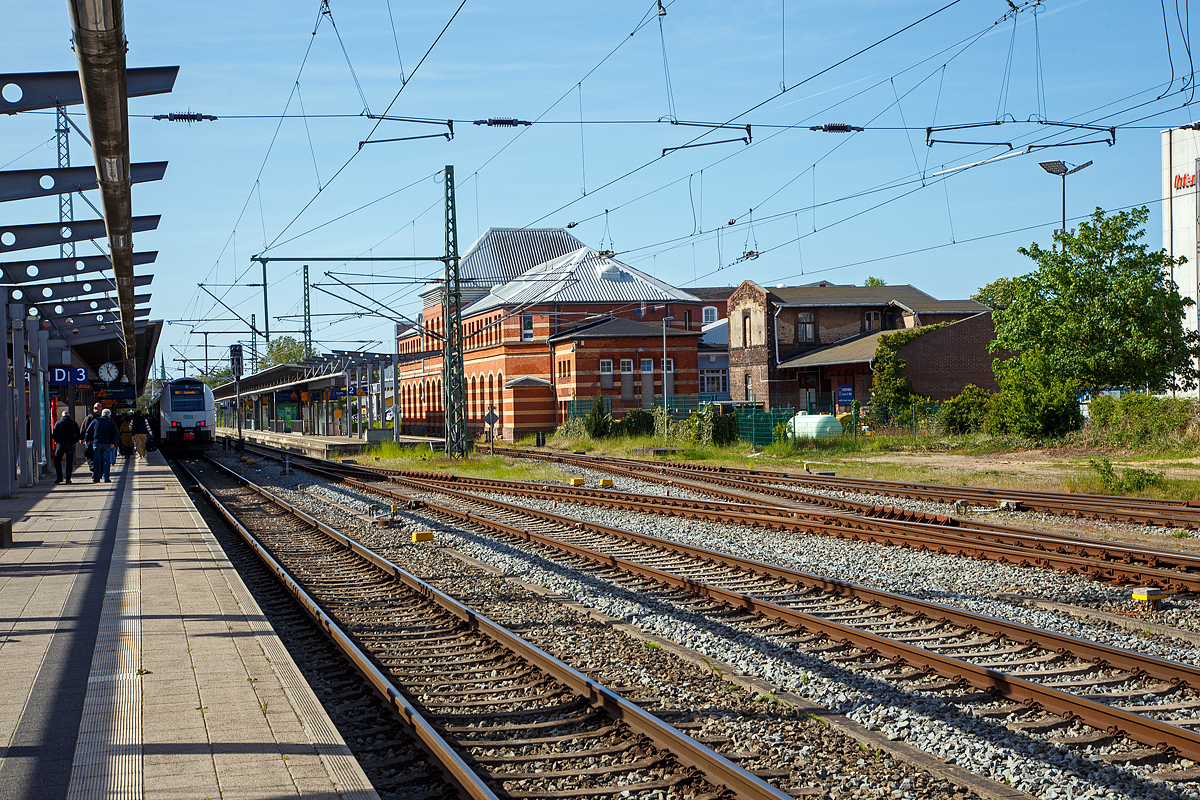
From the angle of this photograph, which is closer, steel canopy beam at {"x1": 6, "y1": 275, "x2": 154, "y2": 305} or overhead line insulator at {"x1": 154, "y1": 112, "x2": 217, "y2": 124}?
overhead line insulator at {"x1": 154, "y1": 112, "x2": 217, "y2": 124}

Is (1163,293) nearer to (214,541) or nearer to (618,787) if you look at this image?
(214,541)

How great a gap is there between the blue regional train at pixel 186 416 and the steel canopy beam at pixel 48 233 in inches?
1175

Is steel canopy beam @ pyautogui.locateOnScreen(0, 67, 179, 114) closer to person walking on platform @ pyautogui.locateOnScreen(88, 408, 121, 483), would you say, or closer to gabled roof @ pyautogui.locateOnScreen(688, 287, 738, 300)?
person walking on platform @ pyautogui.locateOnScreen(88, 408, 121, 483)

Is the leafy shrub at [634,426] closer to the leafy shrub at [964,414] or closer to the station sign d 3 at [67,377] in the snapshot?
the leafy shrub at [964,414]

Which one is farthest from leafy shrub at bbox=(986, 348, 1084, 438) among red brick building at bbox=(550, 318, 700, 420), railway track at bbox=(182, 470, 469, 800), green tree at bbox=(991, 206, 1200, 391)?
railway track at bbox=(182, 470, 469, 800)

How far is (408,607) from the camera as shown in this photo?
34.6 feet

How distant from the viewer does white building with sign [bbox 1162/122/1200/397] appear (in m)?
38.7

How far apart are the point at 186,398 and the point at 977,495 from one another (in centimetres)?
3685

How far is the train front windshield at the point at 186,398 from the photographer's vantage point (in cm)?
4597

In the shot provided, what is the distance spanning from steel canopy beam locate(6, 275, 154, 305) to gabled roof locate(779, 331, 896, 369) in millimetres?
37437

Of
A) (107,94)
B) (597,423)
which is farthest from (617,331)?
(107,94)

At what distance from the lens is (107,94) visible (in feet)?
28.1

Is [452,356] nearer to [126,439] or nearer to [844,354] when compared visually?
[126,439]

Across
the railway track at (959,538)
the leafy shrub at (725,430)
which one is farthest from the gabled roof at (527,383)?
the railway track at (959,538)
